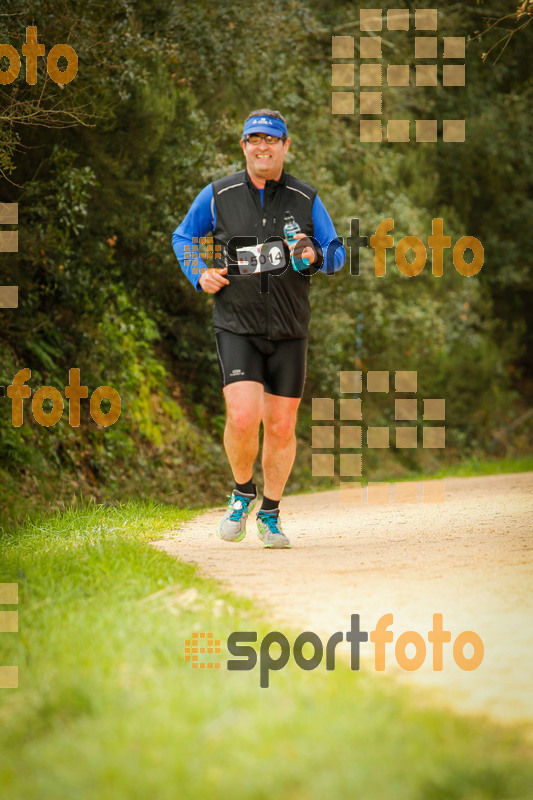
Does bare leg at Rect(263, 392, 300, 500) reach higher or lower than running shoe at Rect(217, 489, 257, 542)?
higher

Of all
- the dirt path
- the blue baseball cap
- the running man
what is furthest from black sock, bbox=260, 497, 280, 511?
the blue baseball cap

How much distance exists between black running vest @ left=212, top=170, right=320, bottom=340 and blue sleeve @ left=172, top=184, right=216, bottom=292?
91 millimetres

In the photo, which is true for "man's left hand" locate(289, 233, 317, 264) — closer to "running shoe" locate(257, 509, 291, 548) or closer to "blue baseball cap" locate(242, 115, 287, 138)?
"blue baseball cap" locate(242, 115, 287, 138)

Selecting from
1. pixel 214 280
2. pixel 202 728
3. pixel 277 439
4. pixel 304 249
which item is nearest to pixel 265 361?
pixel 277 439

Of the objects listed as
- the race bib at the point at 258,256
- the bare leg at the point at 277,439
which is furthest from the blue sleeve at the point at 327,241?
the bare leg at the point at 277,439

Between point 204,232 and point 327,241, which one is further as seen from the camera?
point 204,232

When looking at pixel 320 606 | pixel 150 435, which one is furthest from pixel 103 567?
pixel 150 435

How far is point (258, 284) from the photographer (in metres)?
6.21

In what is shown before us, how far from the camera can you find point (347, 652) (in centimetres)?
370

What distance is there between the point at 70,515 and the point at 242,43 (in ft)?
25.2

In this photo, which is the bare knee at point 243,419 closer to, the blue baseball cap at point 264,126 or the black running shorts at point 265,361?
the black running shorts at point 265,361

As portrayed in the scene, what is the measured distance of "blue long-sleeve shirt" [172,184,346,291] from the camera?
6.33m

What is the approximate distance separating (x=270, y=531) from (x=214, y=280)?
5.47 feet

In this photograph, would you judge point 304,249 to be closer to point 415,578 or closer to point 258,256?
point 258,256
